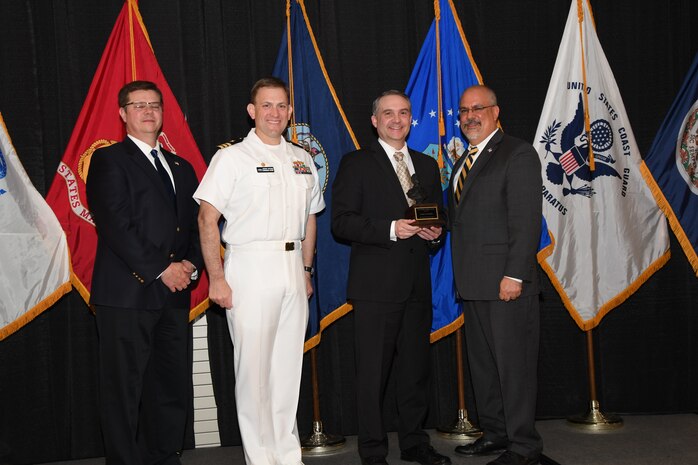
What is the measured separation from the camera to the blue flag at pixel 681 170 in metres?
4.64

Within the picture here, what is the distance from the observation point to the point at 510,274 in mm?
3471

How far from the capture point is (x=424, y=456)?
375 cm

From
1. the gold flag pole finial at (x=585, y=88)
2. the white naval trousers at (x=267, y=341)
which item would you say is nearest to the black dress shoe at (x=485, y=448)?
the white naval trousers at (x=267, y=341)

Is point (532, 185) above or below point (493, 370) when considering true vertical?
above

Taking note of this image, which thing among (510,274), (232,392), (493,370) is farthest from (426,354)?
(232,392)

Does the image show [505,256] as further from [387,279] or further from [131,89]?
[131,89]

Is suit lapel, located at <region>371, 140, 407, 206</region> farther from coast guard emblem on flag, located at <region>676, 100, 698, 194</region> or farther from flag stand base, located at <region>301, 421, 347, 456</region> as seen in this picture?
coast guard emblem on flag, located at <region>676, 100, 698, 194</region>

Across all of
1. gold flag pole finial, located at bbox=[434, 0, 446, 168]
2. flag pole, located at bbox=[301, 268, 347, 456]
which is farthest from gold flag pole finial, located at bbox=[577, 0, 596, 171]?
flag pole, located at bbox=[301, 268, 347, 456]

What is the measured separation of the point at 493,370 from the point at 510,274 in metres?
0.65

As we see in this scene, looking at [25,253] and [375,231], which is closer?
[375,231]

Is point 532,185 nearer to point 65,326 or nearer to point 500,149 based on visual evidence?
point 500,149

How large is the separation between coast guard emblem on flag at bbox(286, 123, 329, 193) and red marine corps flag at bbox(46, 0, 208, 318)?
62 cm

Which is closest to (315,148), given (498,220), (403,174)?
(403,174)

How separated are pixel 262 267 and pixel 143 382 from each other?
0.93m
